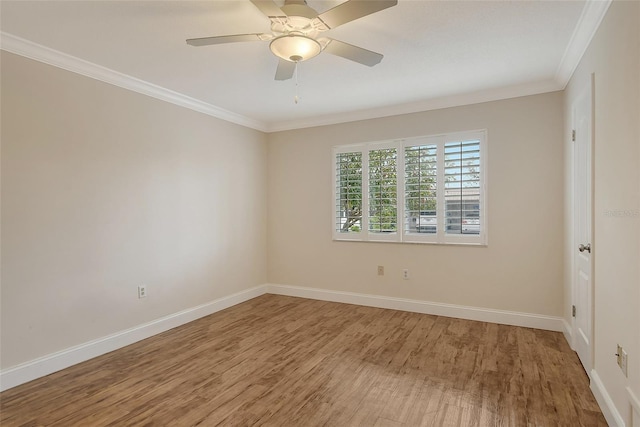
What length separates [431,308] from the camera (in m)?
4.05

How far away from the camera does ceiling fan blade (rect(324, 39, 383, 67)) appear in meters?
2.11

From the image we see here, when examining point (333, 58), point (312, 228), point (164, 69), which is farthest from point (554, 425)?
point (164, 69)

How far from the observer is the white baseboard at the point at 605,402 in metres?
1.85

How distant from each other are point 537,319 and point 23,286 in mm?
4655

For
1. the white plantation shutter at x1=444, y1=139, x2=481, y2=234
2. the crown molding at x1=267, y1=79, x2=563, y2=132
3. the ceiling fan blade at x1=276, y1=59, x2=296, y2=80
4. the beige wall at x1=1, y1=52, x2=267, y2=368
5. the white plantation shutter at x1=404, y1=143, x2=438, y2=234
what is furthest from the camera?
the white plantation shutter at x1=404, y1=143, x2=438, y2=234

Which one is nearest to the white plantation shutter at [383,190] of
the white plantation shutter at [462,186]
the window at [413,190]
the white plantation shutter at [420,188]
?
the window at [413,190]

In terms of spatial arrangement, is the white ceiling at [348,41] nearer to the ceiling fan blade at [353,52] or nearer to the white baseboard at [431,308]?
the ceiling fan blade at [353,52]

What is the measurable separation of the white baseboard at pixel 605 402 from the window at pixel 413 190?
1.74 meters

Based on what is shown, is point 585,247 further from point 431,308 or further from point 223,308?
point 223,308

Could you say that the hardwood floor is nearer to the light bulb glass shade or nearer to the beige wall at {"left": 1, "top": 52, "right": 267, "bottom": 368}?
the beige wall at {"left": 1, "top": 52, "right": 267, "bottom": 368}

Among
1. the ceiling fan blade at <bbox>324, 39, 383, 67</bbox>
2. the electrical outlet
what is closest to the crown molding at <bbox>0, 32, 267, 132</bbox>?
the ceiling fan blade at <bbox>324, 39, 383, 67</bbox>

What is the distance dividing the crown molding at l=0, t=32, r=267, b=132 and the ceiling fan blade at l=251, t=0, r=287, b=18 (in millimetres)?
1984

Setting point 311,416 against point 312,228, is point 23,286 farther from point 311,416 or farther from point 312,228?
point 312,228

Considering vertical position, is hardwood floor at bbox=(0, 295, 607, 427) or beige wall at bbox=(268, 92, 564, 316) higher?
beige wall at bbox=(268, 92, 564, 316)
